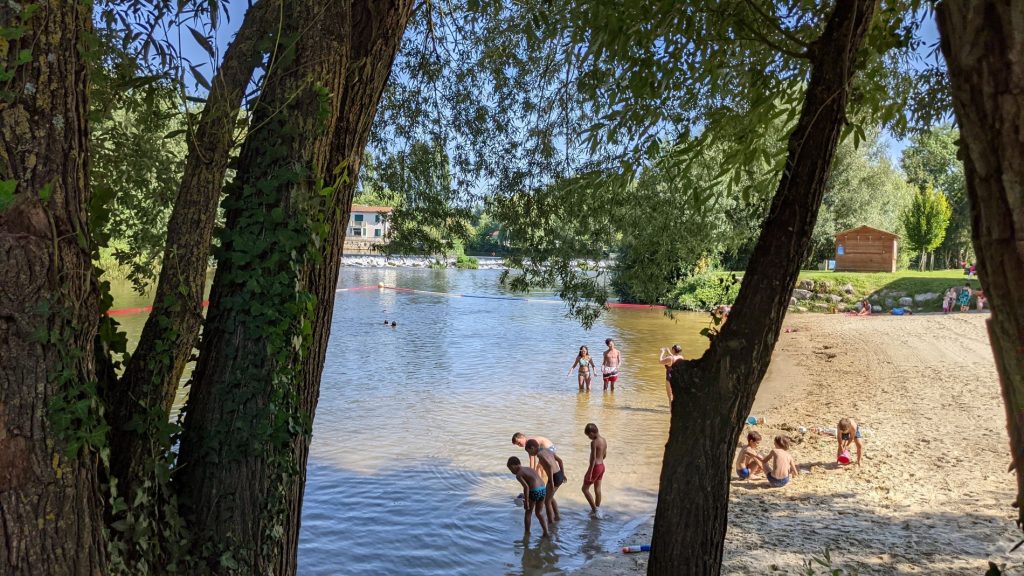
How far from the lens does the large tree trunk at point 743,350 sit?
173 inches

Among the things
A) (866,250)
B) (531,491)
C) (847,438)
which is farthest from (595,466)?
(866,250)

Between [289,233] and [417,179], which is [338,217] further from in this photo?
[417,179]

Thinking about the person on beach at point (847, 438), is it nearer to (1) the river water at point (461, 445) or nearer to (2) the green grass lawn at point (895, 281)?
(1) the river water at point (461, 445)

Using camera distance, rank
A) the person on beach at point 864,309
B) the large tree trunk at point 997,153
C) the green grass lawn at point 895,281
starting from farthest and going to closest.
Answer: the person on beach at point 864,309
the green grass lawn at point 895,281
the large tree trunk at point 997,153

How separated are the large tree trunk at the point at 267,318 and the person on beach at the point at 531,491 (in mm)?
6188

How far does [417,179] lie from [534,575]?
472 cm

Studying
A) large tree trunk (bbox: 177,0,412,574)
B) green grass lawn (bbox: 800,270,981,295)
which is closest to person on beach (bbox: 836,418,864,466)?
large tree trunk (bbox: 177,0,412,574)

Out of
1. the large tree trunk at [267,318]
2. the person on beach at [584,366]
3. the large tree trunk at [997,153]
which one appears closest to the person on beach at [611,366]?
the person on beach at [584,366]

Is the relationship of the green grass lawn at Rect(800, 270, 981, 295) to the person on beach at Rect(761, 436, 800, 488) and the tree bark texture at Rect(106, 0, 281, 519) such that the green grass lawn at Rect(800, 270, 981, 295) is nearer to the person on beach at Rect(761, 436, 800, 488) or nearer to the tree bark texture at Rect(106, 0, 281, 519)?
the person on beach at Rect(761, 436, 800, 488)

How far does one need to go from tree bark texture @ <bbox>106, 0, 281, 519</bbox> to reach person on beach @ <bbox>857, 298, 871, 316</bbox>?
109 feet

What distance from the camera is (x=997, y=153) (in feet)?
4.10

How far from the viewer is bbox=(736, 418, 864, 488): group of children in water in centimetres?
1059

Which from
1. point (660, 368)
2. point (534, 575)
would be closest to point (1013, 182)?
point (534, 575)

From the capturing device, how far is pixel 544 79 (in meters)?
7.78
